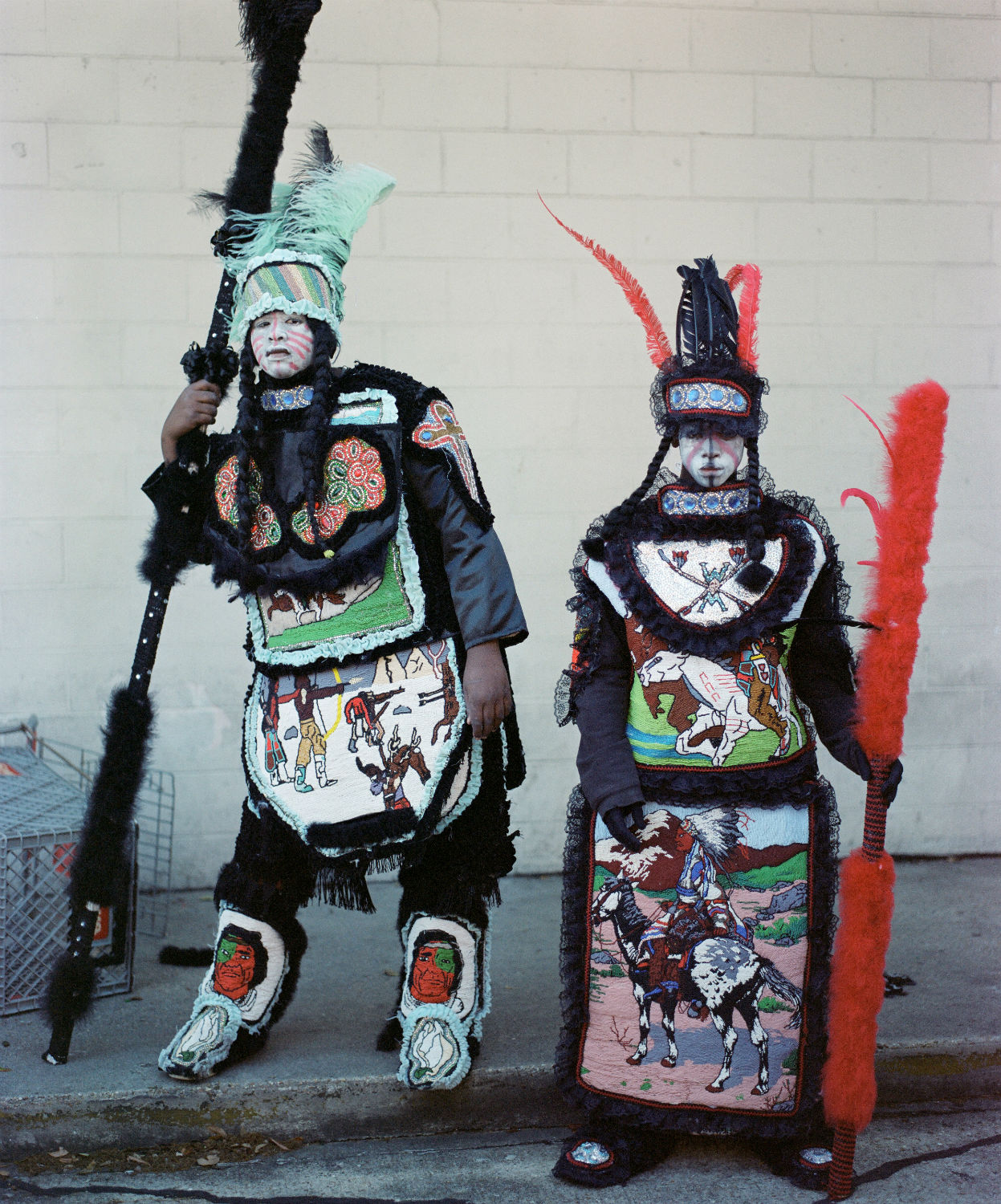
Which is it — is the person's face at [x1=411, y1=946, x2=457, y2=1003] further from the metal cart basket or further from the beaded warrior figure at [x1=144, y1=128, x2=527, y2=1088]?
the metal cart basket

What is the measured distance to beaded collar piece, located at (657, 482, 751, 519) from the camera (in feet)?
8.73

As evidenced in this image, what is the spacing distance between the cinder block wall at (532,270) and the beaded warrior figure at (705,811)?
214 cm

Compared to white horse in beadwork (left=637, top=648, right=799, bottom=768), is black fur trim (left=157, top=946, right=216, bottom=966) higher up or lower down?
lower down

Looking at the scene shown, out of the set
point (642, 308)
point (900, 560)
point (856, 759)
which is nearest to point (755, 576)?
point (900, 560)

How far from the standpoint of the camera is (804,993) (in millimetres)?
2666

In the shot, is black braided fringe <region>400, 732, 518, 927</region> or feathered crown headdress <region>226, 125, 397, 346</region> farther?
black braided fringe <region>400, 732, 518, 927</region>

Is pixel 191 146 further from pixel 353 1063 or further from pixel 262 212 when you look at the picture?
pixel 353 1063

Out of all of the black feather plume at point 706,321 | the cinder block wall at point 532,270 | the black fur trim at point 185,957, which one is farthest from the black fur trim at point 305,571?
the cinder block wall at point 532,270

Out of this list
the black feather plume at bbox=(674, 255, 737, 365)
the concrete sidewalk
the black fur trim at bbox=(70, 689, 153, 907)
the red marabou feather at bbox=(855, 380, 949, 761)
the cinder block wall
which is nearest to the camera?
the red marabou feather at bbox=(855, 380, 949, 761)

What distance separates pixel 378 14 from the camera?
4.66 meters

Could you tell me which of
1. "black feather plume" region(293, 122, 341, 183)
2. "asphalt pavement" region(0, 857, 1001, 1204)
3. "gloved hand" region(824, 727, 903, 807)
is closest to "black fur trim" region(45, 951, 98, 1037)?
"asphalt pavement" region(0, 857, 1001, 1204)

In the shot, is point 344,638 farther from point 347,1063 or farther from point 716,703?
point 347,1063

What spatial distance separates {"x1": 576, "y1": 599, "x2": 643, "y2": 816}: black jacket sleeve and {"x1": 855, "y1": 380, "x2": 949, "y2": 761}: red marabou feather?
0.51 meters

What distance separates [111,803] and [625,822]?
1.38 meters
